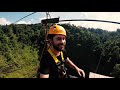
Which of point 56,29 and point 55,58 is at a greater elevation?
point 56,29

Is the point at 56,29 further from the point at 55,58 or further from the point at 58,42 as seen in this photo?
the point at 55,58

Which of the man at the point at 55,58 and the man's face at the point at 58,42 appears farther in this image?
the man's face at the point at 58,42

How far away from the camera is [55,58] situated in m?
2.43

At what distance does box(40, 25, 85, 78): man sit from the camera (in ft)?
7.91

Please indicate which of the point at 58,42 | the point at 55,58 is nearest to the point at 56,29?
the point at 58,42

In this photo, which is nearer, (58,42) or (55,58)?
(55,58)

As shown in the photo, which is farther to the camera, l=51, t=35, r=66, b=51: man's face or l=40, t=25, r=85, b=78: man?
l=51, t=35, r=66, b=51: man's face

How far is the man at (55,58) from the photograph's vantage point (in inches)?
94.9

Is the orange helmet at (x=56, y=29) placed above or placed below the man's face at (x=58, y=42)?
above

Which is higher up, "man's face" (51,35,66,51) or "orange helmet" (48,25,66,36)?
"orange helmet" (48,25,66,36)
